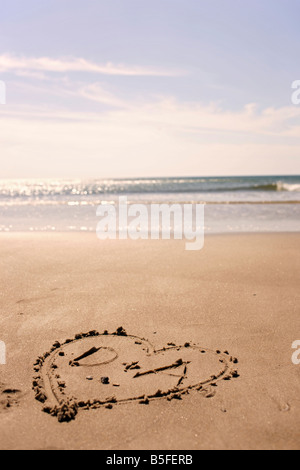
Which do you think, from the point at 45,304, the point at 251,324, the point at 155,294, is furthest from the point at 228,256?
the point at 45,304

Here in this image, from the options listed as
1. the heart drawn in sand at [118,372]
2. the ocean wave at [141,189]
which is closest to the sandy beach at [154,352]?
the heart drawn in sand at [118,372]

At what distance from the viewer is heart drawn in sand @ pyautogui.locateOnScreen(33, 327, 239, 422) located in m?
2.73

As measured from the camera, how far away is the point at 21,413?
255 cm

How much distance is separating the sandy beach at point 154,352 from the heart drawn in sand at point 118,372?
1 centimetres

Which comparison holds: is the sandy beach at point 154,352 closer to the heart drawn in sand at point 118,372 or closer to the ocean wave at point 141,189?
the heart drawn in sand at point 118,372

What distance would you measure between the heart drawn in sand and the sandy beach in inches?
0.4

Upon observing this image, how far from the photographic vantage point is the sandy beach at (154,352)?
240 centimetres

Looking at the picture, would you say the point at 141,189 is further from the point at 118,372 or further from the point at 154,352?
the point at 118,372

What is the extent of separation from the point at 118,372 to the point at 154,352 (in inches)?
16.5

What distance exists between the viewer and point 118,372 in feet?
10.1

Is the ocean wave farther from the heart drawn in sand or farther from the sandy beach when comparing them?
the heart drawn in sand

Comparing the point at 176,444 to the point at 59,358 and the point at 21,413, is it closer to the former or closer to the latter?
the point at 21,413

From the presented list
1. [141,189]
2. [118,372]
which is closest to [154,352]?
[118,372]

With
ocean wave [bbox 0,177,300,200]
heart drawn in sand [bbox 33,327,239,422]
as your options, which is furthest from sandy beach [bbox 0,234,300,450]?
ocean wave [bbox 0,177,300,200]
